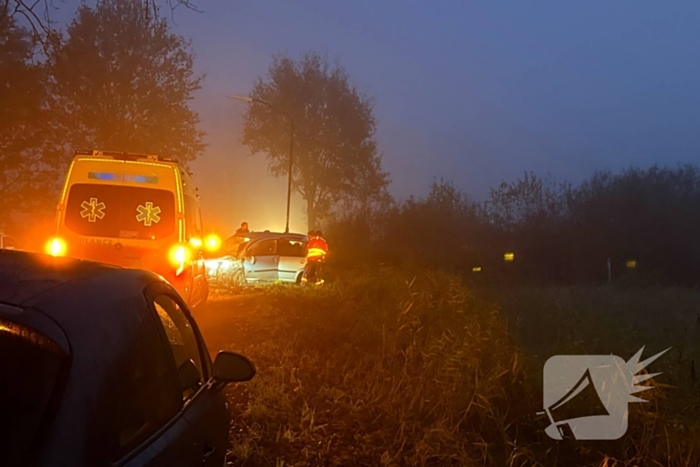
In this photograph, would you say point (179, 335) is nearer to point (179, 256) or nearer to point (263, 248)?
point (179, 256)

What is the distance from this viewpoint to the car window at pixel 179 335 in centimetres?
282

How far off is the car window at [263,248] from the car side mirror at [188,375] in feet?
43.5

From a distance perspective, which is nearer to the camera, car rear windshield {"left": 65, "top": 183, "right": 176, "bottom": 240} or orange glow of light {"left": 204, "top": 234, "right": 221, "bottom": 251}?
car rear windshield {"left": 65, "top": 183, "right": 176, "bottom": 240}

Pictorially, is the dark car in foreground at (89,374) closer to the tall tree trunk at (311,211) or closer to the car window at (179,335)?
the car window at (179,335)

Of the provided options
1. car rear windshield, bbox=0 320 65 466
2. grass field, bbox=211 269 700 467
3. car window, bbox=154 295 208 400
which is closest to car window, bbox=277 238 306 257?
grass field, bbox=211 269 700 467

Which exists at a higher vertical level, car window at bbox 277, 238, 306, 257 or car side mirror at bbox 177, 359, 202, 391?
car window at bbox 277, 238, 306, 257

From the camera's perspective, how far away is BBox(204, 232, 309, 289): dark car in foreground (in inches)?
631

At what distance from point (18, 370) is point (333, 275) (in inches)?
538

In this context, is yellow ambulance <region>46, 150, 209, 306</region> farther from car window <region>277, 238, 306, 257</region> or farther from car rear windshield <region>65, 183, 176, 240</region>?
car window <region>277, 238, 306, 257</region>

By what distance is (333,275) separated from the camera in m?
15.5

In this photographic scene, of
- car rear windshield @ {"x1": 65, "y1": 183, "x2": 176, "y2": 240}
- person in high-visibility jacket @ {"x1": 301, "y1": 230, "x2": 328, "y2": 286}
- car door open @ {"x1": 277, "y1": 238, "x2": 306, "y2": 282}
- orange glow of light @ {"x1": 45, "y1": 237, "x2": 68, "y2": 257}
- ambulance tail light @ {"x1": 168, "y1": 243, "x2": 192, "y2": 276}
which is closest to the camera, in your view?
orange glow of light @ {"x1": 45, "y1": 237, "x2": 68, "y2": 257}

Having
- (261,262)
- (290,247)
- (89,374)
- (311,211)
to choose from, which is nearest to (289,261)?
(290,247)

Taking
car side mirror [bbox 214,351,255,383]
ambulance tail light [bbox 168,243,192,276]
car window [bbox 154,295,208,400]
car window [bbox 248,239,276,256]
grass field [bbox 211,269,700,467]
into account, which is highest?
car window [bbox 248,239,276,256]

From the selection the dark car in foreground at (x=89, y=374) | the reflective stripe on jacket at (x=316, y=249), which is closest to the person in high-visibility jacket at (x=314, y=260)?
the reflective stripe on jacket at (x=316, y=249)
